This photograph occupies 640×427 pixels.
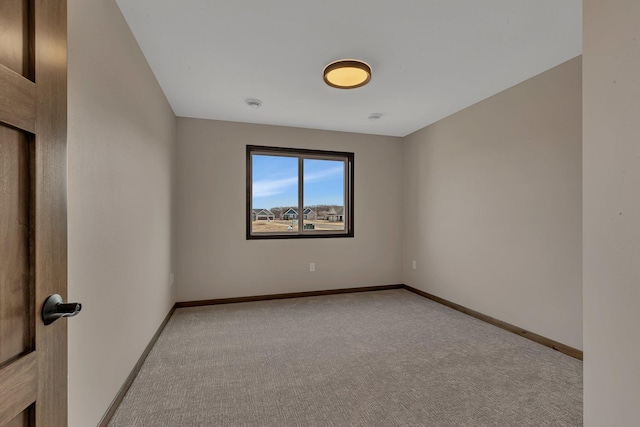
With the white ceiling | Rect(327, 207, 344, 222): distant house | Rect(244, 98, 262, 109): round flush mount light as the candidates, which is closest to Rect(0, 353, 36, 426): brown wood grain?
the white ceiling

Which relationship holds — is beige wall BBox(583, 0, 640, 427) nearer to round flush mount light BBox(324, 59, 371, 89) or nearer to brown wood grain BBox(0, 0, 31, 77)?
round flush mount light BBox(324, 59, 371, 89)

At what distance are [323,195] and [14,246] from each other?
Result: 395 cm

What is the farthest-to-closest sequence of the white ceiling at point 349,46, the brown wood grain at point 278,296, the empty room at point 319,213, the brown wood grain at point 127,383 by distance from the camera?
the brown wood grain at point 278,296
the white ceiling at point 349,46
the brown wood grain at point 127,383
the empty room at point 319,213

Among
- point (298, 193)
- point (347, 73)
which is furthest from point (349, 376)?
point (298, 193)

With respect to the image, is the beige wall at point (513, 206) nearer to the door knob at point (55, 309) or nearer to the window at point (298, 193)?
the window at point (298, 193)

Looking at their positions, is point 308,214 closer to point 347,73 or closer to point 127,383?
point 347,73

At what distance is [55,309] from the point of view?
77cm

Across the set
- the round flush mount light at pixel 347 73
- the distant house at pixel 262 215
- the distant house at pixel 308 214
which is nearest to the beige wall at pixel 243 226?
the distant house at pixel 262 215

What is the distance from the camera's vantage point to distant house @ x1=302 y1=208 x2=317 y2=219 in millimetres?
4402

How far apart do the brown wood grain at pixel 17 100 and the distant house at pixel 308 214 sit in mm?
3720

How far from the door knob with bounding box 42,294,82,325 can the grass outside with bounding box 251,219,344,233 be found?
3.38 meters

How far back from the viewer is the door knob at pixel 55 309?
0.75 meters

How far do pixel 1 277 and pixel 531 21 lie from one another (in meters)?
2.82

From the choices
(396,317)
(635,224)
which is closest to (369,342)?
(396,317)
